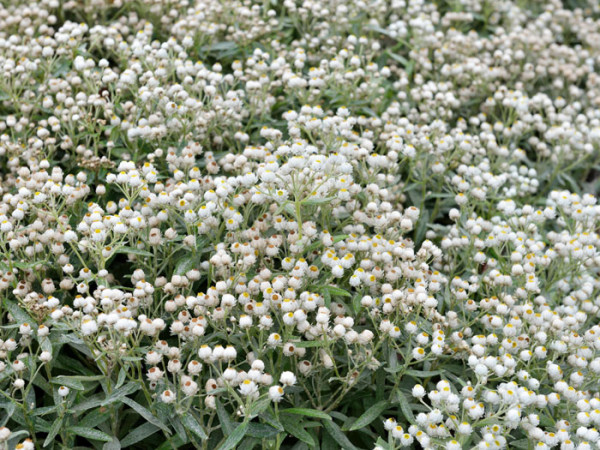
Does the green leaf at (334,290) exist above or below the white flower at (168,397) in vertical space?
above

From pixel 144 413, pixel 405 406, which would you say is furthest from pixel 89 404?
pixel 405 406

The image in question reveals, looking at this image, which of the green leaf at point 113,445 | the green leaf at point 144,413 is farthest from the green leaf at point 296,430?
the green leaf at point 113,445

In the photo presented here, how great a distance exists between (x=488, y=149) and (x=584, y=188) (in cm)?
126

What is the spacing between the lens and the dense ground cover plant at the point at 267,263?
122 inches

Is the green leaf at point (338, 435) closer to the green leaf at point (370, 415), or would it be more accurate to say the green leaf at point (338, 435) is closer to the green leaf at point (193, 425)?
the green leaf at point (370, 415)

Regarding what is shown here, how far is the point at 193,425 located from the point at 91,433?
531mm

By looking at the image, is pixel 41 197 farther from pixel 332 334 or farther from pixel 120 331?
pixel 332 334

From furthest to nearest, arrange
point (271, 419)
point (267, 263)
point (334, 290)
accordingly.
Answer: point (267, 263), point (334, 290), point (271, 419)

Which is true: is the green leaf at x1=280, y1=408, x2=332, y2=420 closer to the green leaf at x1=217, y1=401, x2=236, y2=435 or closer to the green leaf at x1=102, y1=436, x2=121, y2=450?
the green leaf at x1=217, y1=401, x2=236, y2=435

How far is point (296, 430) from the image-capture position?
315 centimetres

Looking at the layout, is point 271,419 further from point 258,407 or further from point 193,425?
point 193,425

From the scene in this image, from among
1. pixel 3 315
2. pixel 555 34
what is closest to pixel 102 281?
pixel 3 315

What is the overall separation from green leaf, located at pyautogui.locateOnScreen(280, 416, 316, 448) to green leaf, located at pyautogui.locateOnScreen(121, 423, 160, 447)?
640 mm

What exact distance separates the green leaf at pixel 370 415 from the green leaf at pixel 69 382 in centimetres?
136
